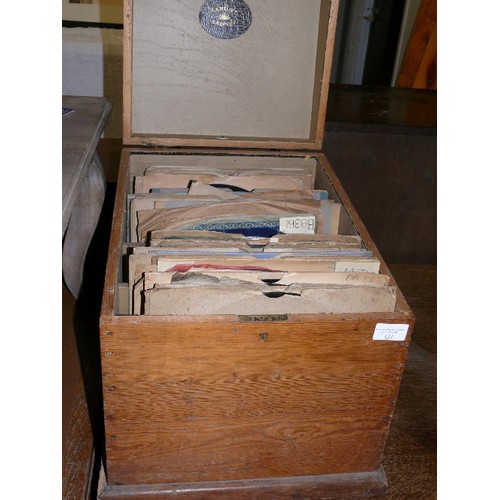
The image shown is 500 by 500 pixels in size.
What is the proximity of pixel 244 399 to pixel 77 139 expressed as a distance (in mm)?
746

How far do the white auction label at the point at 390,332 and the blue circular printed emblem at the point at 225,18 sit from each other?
956 millimetres

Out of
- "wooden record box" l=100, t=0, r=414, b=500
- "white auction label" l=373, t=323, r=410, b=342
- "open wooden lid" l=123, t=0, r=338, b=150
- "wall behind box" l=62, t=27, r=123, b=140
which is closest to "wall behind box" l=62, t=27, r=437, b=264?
"open wooden lid" l=123, t=0, r=338, b=150

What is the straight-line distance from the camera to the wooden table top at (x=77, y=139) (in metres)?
1.11

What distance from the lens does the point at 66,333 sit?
1.72 m

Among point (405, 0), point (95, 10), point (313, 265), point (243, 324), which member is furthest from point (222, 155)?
point (405, 0)

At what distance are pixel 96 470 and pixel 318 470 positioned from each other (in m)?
0.49

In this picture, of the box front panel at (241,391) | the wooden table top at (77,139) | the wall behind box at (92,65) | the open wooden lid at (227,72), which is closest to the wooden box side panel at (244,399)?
the box front panel at (241,391)

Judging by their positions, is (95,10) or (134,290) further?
(95,10)

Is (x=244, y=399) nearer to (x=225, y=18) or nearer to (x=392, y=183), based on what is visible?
(x=225, y=18)

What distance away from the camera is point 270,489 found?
1179 mm

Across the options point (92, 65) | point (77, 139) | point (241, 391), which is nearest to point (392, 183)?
point (77, 139)

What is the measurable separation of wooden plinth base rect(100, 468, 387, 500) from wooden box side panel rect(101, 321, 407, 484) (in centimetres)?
1

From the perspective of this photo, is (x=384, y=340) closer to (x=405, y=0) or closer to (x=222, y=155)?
(x=222, y=155)

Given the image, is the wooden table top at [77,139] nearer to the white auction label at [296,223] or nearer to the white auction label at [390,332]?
the white auction label at [296,223]
